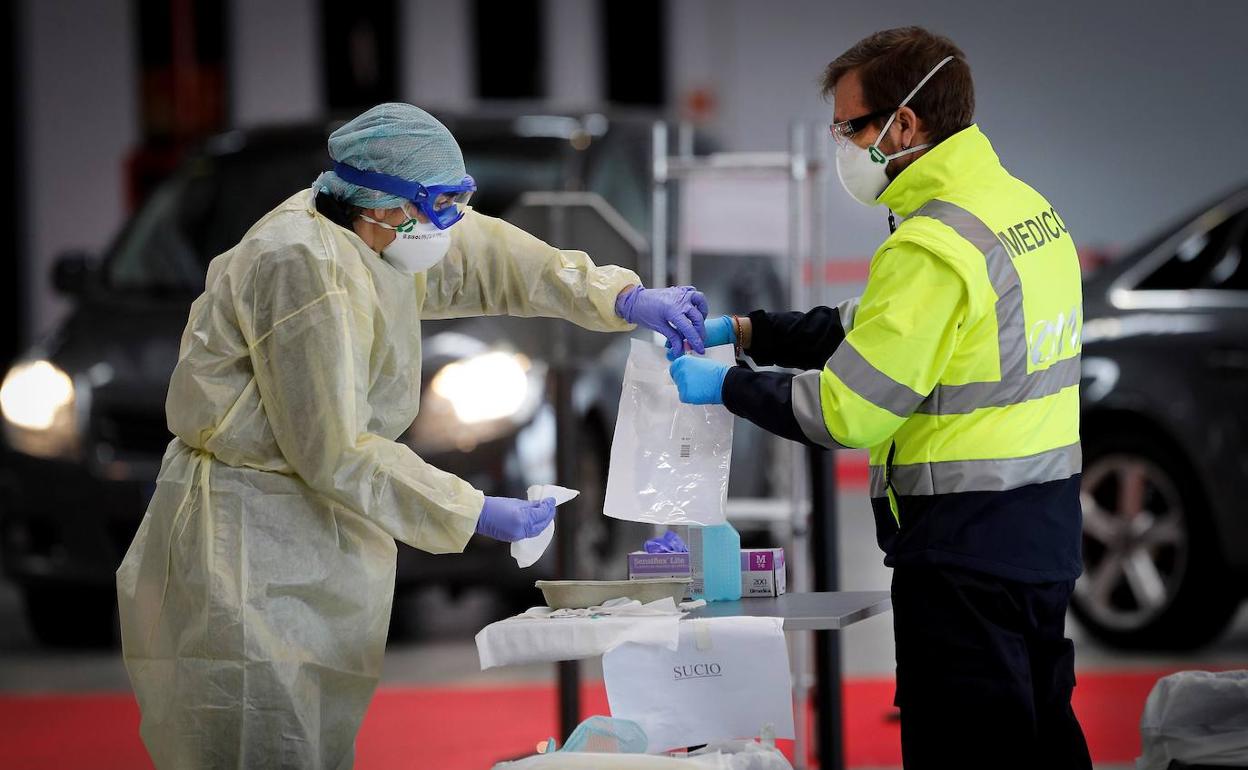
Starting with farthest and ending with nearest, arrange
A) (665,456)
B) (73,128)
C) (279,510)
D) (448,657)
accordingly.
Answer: (73,128), (448,657), (665,456), (279,510)

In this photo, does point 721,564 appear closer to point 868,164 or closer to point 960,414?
point 960,414

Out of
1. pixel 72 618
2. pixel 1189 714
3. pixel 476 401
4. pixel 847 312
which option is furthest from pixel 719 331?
pixel 72 618

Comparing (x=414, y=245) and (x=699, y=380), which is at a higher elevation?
(x=414, y=245)

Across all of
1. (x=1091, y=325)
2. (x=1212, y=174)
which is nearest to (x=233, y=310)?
(x=1091, y=325)

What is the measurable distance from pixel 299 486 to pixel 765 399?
88 cm

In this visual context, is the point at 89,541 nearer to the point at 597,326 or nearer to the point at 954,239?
the point at 597,326

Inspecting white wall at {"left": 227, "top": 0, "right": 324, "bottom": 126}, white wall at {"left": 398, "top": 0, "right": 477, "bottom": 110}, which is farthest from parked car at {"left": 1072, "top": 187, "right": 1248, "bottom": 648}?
white wall at {"left": 227, "top": 0, "right": 324, "bottom": 126}

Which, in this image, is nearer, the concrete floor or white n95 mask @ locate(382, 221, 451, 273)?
white n95 mask @ locate(382, 221, 451, 273)

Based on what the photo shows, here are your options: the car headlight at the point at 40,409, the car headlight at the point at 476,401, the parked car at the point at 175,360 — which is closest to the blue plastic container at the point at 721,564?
the parked car at the point at 175,360

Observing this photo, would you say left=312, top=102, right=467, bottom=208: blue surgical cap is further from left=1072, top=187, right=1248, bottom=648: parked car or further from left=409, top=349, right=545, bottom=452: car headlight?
left=1072, top=187, right=1248, bottom=648: parked car

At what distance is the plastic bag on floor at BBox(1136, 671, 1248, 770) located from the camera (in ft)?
12.8

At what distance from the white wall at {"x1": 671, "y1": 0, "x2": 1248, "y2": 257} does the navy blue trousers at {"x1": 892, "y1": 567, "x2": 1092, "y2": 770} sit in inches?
443

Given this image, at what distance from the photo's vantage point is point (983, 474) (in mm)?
3299

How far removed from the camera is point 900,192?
3.49 m
